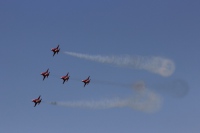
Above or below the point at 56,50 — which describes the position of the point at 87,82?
below

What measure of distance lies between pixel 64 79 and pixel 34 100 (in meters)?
17.1

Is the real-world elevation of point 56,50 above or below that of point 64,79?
above

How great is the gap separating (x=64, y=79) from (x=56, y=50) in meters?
13.4

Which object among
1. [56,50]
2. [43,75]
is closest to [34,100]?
[43,75]

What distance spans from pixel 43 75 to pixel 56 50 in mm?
13110

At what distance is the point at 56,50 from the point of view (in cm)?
15938

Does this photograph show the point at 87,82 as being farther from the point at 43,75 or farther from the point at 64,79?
the point at 43,75

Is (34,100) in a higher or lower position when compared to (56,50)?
lower

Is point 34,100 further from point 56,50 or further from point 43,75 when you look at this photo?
point 56,50

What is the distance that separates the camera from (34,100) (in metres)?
163

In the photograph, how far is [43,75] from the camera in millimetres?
162250

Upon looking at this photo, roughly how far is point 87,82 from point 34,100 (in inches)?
1017

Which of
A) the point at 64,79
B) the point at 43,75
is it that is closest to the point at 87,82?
the point at 64,79

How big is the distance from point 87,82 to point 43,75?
2038 centimetres
